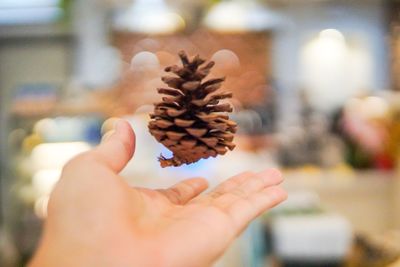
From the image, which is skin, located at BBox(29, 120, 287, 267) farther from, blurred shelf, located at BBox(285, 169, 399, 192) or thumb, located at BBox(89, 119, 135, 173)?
blurred shelf, located at BBox(285, 169, 399, 192)

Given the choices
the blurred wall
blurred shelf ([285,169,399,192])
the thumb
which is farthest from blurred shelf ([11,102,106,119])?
the thumb

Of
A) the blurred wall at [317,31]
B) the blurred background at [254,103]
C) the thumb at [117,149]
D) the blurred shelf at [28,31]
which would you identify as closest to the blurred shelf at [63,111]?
the blurred background at [254,103]

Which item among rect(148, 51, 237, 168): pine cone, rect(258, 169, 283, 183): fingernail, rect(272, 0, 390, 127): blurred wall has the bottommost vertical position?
rect(258, 169, 283, 183): fingernail

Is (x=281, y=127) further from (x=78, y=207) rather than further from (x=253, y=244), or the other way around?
(x=78, y=207)

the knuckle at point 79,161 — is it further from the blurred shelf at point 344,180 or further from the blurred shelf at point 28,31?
the blurred shelf at point 28,31

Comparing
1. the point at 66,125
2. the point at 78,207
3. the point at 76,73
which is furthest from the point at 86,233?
the point at 76,73

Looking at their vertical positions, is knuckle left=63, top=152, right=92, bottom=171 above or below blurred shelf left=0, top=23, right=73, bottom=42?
below
